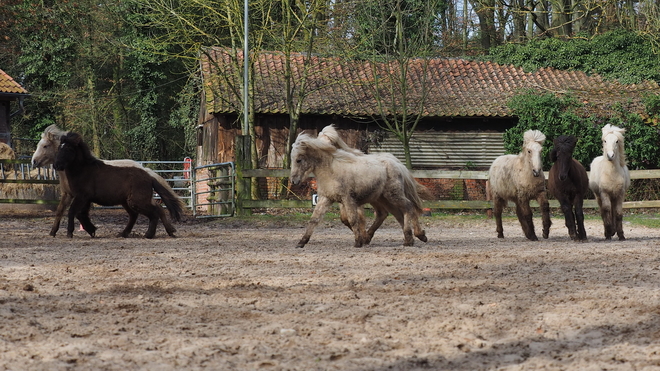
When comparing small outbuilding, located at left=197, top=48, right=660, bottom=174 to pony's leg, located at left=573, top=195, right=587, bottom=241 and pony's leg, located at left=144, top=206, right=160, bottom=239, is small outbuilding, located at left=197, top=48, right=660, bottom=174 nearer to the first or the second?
pony's leg, located at left=144, top=206, right=160, bottom=239

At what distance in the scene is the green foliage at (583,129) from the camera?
23672 millimetres

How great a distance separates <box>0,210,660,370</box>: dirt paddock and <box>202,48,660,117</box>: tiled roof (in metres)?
17.4

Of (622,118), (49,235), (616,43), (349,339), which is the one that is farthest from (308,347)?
(616,43)

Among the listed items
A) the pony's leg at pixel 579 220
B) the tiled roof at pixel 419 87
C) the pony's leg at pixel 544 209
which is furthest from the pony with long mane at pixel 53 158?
the tiled roof at pixel 419 87

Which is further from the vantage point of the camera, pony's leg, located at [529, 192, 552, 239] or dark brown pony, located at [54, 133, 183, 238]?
dark brown pony, located at [54, 133, 183, 238]

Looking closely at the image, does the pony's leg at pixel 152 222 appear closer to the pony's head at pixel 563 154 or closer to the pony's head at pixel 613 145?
the pony's head at pixel 563 154

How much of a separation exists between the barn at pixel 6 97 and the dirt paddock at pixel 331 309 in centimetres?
2124

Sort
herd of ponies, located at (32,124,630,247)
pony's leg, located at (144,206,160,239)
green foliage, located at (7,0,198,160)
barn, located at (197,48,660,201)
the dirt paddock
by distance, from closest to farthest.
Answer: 1. the dirt paddock
2. herd of ponies, located at (32,124,630,247)
3. pony's leg, located at (144,206,160,239)
4. barn, located at (197,48,660,201)
5. green foliage, located at (7,0,198,160)

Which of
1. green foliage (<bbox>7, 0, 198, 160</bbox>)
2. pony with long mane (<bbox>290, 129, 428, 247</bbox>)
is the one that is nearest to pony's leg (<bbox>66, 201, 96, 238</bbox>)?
pony with long mane (<bbox>290, 129, 428, 247</bbox>)

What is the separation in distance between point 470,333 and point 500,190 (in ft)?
26.4

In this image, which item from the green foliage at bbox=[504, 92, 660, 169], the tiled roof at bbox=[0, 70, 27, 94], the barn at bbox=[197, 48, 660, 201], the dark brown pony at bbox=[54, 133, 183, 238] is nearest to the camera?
the dark brown pony at bbox=[54, 133, 183, 238]

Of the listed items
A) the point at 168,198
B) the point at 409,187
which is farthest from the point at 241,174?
the point at 409,187

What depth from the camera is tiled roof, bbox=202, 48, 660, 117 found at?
27297mm

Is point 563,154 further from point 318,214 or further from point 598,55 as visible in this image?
point 598,55
